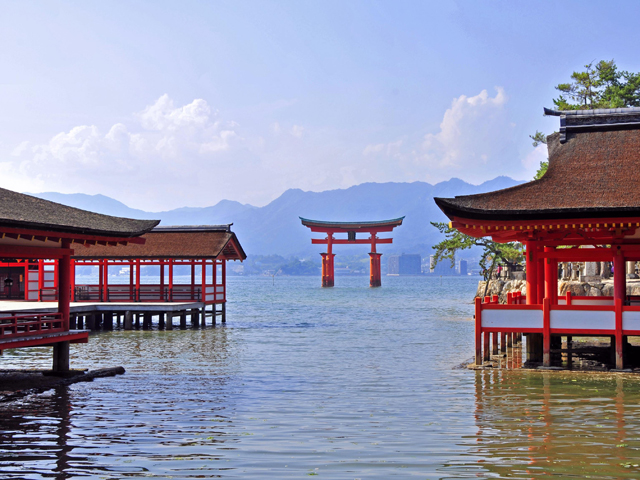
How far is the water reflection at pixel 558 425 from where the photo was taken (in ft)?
30.0

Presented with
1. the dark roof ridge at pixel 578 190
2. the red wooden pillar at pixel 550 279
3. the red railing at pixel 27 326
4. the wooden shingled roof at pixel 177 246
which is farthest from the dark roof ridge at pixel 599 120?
the wooden shingled roof at pixel 177 246

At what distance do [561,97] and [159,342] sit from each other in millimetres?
29640

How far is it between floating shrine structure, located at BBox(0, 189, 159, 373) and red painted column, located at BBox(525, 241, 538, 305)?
995 centimetres

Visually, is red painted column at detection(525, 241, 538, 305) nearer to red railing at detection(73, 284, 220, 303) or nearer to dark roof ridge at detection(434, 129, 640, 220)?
dark roof ridge at detection(434, 129, 640, 220)

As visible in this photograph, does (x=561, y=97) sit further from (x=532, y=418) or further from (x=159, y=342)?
(x=532, y=418)

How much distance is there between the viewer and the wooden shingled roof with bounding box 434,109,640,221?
53.9 feet

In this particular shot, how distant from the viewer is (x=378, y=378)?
687 inches

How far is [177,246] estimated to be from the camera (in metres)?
34.3

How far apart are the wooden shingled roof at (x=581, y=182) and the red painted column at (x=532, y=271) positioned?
4.59 feet

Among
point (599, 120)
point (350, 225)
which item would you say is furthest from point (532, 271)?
point (350, 225)

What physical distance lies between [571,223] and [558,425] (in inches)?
254

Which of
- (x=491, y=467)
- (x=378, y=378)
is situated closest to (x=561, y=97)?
(x=378, y=378)

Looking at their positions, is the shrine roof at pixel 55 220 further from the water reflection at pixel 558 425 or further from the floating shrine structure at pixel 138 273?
the floating shrine structure at pixel 138 273

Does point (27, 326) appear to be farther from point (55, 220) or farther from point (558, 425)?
point (558, 425)
